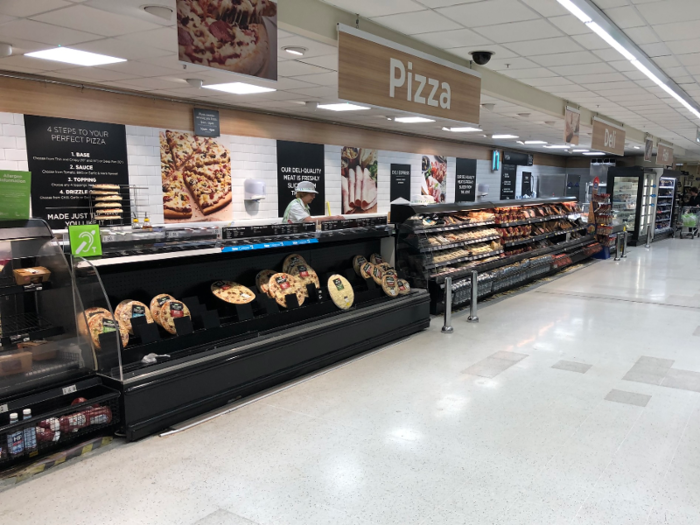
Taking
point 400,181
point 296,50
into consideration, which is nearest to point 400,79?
point 296,50

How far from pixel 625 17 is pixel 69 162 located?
241 inches

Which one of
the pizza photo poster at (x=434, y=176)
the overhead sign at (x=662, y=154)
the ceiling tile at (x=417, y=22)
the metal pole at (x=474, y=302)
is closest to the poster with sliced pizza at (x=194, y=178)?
the ceiling tile at (x=417, y=22)

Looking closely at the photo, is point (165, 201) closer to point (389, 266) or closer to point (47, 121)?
point (47, 121)

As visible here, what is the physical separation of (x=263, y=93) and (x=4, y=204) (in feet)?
13.6

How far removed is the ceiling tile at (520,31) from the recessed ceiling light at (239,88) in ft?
9.07

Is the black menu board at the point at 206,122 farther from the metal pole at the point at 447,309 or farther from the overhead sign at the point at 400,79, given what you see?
the overhead sign at the point at 400,79

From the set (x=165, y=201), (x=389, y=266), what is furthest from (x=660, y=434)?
(x=165, y=201)

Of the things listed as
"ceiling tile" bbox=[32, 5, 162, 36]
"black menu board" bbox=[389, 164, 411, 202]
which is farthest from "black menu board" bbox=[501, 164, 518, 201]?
"ceiling tile" bbox=[32, 5, 162, 36]

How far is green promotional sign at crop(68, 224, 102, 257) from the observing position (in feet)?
11.1

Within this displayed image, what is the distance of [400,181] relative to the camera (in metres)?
11.8

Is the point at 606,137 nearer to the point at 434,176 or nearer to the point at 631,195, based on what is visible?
the point at 434,176

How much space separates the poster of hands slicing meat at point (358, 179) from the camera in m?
10.3

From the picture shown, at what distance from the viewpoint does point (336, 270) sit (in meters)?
5.86

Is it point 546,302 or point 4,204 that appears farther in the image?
point 546,302
